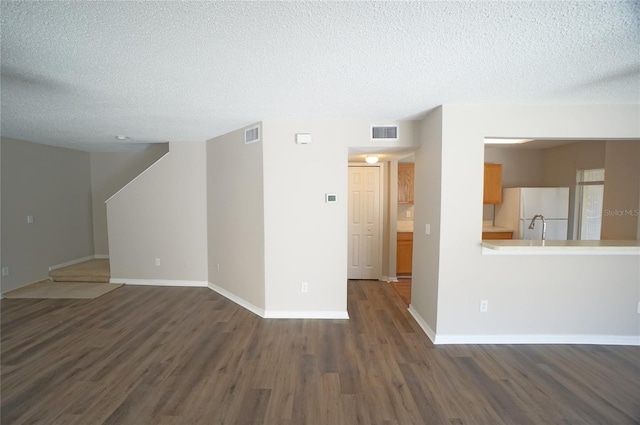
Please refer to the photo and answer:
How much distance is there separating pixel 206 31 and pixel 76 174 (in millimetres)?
5797

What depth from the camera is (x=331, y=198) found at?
3318 mm

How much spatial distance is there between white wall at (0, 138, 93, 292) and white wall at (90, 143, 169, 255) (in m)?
0.11

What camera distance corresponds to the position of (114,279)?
4.74 meters

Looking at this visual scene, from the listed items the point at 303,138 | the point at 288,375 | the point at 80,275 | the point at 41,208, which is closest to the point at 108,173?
the point at 41,208

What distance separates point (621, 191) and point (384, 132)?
10.5 feet

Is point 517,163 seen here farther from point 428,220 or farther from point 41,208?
point 41,208

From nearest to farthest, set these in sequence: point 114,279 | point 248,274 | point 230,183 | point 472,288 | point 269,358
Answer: point 269,358 < point 472,288 < point 248,274 < point 230,183 < point 114,279

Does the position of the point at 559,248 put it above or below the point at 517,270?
above

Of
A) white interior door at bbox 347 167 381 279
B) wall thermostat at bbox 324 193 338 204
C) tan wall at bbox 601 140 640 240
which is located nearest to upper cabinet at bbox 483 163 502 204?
tan wall at bbox 601 140 640 240

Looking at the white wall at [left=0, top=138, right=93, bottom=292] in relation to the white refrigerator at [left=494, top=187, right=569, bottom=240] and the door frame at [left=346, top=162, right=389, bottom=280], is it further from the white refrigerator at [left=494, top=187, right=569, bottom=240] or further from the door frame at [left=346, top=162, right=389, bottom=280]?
the white refrigerator at [left=494, top=187, right=569, bottom=240]

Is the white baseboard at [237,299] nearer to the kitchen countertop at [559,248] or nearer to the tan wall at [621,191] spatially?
the kitchen countertop at [559,248]

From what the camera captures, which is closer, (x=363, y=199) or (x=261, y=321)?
(x=261, y=321)

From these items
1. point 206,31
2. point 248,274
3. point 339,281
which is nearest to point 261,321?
point 248,274

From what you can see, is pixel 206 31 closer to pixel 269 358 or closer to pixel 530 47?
pixel 530 47
